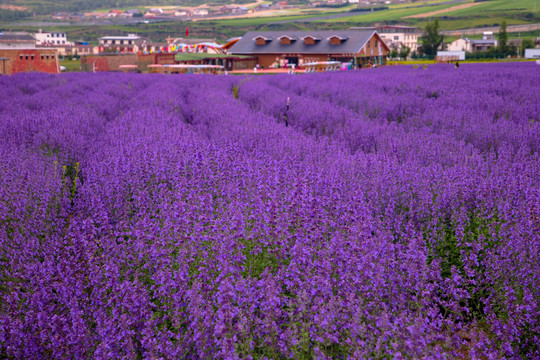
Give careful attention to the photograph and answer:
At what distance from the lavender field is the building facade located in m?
39.0

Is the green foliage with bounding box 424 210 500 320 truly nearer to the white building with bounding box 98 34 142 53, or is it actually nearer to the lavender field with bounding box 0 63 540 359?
the lavender field with bounding box 0 63 540 359

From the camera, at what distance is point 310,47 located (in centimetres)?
4594

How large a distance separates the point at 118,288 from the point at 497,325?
204 cm

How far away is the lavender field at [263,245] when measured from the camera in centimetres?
216

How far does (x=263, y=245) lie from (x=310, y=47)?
4511cm

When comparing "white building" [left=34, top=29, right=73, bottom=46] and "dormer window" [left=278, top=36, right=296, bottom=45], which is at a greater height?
"white building" [left=34, top=29, right=73, bottom=46]

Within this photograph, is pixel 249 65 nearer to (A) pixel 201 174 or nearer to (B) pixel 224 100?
(B) pixel 224 100

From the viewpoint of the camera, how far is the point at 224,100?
30.9ft

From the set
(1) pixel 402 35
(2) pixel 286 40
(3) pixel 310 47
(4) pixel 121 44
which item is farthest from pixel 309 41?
(4) pixel 121 44

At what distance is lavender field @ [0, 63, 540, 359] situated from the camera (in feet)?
7.09

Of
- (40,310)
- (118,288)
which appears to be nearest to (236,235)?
(118,288)

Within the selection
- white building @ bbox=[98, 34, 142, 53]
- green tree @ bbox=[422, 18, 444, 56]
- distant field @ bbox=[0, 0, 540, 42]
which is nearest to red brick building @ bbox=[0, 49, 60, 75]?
green tree @ bbox=[422, 18, 444, 56]

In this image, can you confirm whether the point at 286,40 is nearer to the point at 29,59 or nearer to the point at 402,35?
the point at 29,59

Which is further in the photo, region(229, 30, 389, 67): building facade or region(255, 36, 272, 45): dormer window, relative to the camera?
region(255, 36, 272, 45): dormer window
